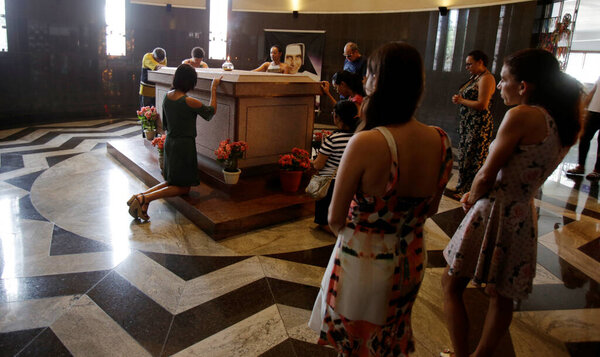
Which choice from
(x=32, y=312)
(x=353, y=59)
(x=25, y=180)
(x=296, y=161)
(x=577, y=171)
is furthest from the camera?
(x=577, y=171)

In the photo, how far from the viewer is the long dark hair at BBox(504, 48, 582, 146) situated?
5.76ft

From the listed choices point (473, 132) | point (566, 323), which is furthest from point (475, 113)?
point (566, 323)

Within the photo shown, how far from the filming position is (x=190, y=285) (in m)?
2.96

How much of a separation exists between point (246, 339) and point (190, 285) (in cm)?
73

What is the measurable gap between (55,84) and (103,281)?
7885mm

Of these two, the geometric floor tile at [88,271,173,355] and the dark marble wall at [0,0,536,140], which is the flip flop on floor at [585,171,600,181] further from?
the geometric floor tile at [88,271,173,355]

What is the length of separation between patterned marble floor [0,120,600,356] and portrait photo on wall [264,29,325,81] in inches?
255

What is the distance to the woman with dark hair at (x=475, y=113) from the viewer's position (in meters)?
4.46

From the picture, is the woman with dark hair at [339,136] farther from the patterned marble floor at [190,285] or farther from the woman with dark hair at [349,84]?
the patterned marble floor at [190,285]

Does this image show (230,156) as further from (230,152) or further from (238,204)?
(238,204)

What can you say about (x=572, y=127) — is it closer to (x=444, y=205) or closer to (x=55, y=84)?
(x=444, y=205)

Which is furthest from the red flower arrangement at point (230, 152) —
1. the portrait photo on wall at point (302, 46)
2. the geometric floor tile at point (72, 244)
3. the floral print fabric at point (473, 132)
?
the portrait photo on wall at point (302, 46)

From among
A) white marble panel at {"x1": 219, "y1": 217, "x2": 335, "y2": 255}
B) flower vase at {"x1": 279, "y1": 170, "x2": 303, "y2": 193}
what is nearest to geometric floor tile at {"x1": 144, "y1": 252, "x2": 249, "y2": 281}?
white marble panel at {"x1": 219, "y1": 217, "x2": 335, "y2": 255}

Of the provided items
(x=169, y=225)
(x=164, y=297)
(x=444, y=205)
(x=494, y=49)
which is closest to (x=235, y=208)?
(x=169, y=225)
